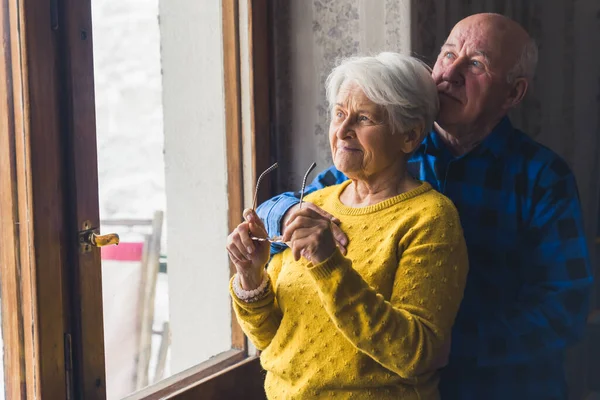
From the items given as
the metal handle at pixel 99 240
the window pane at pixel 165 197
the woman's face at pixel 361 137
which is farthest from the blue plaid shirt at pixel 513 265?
the window pane at pixel 165 197

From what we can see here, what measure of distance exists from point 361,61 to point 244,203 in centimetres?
87

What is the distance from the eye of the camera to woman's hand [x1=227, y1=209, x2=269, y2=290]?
1183mm

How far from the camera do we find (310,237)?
1.04 metres

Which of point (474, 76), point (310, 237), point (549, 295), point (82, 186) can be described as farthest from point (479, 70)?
point (82, 186)

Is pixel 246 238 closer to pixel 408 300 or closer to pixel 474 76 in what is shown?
pixel 408 300

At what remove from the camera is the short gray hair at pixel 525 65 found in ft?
4.67

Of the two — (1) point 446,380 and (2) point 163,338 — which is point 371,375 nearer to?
(1) point 446,380

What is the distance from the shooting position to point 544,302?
1.32 m

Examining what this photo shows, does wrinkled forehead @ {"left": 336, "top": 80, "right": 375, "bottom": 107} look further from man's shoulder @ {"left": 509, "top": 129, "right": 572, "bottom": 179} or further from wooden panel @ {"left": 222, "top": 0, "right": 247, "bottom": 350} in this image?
wooden panel @ {"left": 222, "top": 0, "right": 247, "bottom": 350}

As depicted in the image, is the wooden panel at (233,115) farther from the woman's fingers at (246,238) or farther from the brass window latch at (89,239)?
the woman's fingers at (246,238)

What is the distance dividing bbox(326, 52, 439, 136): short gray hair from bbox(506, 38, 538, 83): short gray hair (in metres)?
0.30

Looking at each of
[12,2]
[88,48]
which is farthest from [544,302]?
[12,2]

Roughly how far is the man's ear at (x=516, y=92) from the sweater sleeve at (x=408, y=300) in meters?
0.43

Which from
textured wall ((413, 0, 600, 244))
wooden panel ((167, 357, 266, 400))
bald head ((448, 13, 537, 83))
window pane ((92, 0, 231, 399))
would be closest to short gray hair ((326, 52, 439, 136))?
bald head ((448, 13, 537, 83))
